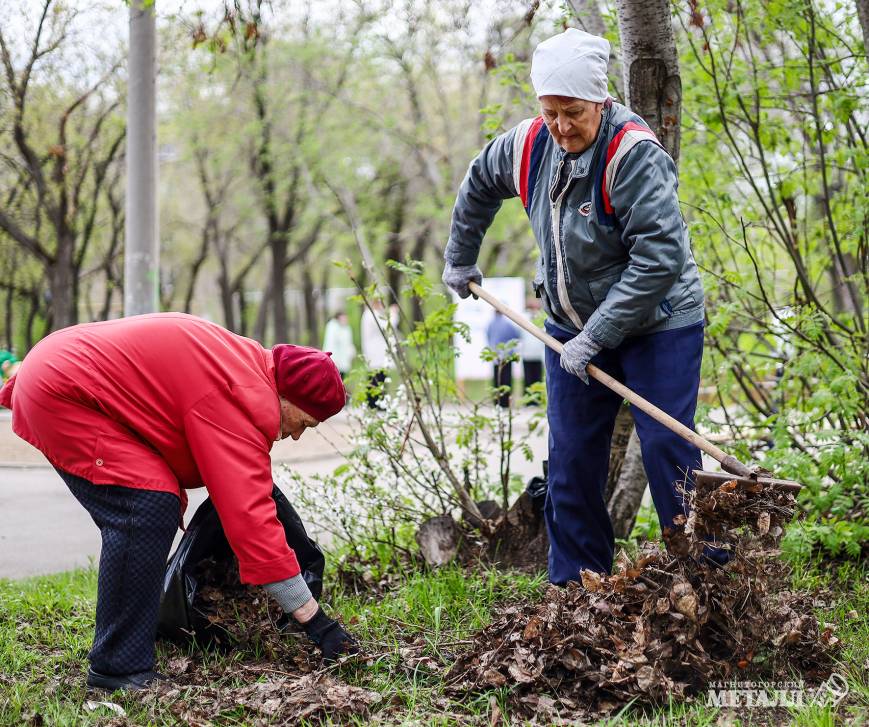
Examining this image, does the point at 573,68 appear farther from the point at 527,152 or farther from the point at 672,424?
the point at 672,424

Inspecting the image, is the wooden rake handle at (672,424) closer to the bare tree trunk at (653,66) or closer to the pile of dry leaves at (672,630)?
the pile of dry leaves at (672,630)

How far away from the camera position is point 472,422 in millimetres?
4699

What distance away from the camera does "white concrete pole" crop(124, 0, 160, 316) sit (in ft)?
22.8

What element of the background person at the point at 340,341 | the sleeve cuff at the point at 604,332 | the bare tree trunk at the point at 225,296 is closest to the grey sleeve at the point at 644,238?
the sleeve cuff at the point at 604,332

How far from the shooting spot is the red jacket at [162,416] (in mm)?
2918

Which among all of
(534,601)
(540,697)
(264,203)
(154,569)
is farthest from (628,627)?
(264,203)

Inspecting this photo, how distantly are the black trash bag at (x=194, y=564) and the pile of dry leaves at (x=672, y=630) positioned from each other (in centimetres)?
90

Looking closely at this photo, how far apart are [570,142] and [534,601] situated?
6.12ft

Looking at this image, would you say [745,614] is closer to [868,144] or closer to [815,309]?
[815,309]

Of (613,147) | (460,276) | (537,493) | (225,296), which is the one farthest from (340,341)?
(613,147)

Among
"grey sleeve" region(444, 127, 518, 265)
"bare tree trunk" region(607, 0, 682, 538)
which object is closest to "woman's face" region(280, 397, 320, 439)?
"grey sleeve" region(444, 127, 518, 265)

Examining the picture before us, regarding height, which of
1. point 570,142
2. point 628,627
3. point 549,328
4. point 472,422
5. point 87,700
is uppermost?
point 570,142

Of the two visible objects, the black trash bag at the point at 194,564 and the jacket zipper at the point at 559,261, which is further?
the black trash bag at the point at 194,564

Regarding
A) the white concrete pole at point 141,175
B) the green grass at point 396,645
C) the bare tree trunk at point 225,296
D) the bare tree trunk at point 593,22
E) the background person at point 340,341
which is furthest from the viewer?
the bare tree trunk at point 225,296
